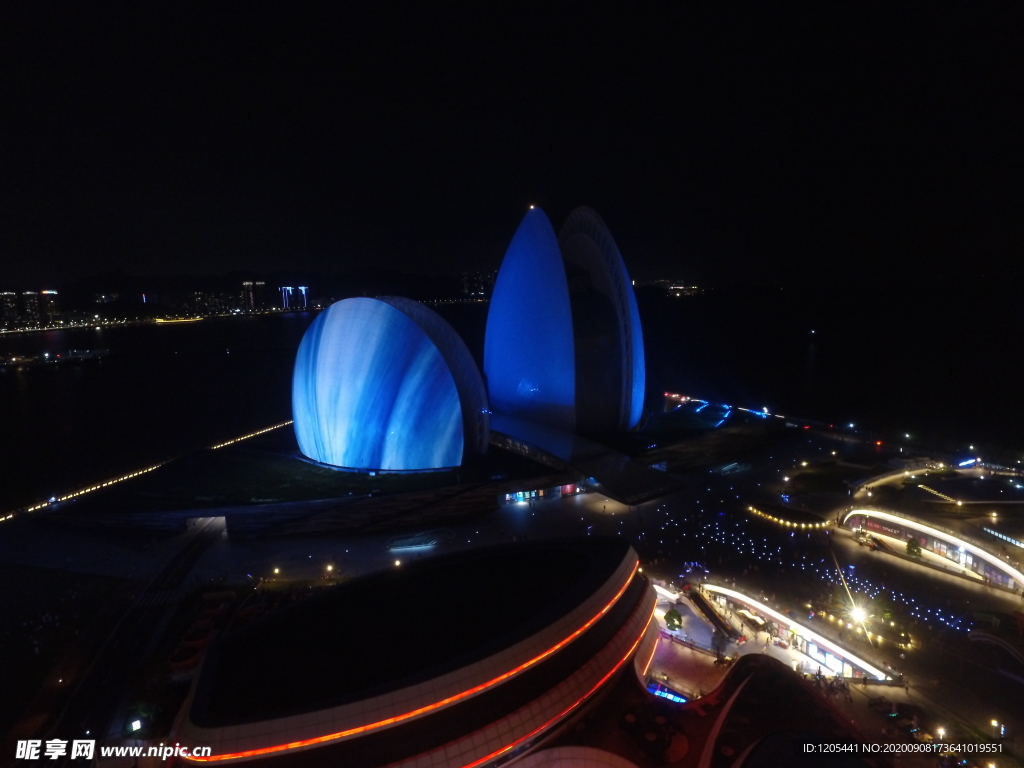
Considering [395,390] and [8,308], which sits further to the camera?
[8,308]

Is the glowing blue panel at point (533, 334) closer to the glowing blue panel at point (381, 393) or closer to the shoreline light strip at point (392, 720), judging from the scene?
the glowing blue panel at point (381, 393)

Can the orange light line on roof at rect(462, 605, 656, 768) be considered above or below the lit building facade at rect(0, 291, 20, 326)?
below

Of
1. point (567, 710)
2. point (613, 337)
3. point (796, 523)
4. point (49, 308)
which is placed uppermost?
point (49, 308)

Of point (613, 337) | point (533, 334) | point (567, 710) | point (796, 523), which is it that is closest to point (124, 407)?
point (533, 334)

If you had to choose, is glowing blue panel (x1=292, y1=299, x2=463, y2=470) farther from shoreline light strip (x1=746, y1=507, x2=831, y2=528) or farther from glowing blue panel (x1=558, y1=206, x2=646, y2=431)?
shoreline light strip (x1=746, y1=507, x2=831, y2=528)

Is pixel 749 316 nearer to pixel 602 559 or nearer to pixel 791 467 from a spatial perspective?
pixel 791 467

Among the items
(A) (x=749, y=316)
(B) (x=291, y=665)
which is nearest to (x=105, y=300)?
(A) (x=749, y=316)

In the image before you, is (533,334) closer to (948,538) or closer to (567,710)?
(948,538)

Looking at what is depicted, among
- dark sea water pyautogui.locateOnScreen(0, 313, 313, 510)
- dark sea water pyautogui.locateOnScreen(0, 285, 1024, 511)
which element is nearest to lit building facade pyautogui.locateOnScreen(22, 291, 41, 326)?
dark sea water pyautogui.locateOnScreen(0, 285, 1024, 511)
